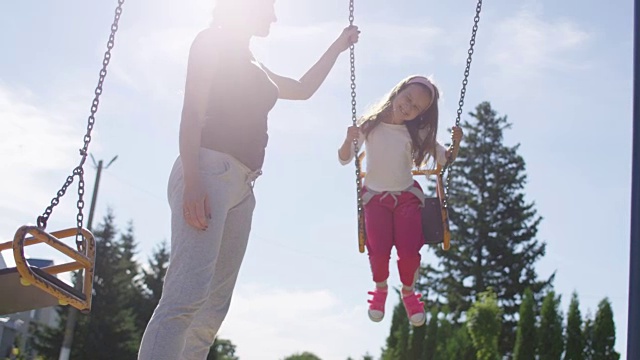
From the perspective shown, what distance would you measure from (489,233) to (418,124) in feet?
90.2

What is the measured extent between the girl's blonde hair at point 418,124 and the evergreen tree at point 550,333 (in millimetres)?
A: 20102

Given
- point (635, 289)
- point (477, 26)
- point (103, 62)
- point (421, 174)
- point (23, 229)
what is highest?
point (477, 26)

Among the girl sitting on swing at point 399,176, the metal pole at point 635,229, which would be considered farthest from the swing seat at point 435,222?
the metal pole at point 635,229

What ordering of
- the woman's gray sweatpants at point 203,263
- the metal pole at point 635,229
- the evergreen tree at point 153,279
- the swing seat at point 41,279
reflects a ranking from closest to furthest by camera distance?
the woman's gray sweatpants at point 203,263 → the swing seat at point 41,279 → the metal pole at point 635,229 → the evergreen tree at point 153,279

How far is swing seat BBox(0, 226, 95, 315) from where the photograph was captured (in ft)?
8.98

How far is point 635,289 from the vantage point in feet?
12.3

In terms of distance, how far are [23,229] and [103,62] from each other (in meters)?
0.87

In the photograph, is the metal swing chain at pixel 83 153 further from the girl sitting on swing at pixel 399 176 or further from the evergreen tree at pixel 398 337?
the evergreen tree at pixel 398 337

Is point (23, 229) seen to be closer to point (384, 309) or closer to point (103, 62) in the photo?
point (103, 62)

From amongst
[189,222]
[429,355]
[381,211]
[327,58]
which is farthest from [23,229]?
[429,355]

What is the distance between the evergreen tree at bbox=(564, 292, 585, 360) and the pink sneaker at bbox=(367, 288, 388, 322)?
20033 mm

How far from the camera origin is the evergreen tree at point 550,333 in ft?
75.7

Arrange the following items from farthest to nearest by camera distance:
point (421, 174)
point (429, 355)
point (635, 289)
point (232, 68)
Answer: point (429, 355), point (421, 174), point (635, 289), point (232, 68)

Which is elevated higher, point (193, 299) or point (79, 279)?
point (79, 279)
